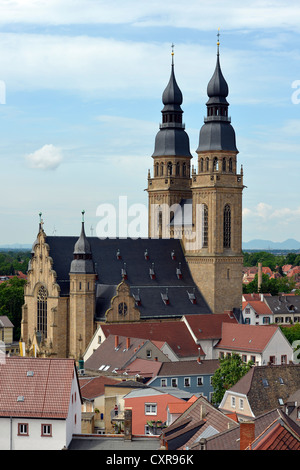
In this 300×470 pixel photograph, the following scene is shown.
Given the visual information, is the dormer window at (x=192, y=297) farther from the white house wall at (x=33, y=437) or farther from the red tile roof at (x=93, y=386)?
the white house wall at (x=33, y=437)

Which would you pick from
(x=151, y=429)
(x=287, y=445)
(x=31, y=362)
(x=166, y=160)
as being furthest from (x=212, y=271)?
(x=287, y=445)

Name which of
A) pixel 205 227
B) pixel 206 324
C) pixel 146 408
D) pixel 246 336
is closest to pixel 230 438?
pixel 146 408

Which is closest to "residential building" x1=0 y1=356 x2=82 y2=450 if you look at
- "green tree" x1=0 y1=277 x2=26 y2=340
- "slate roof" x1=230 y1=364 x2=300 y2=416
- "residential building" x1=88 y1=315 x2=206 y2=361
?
"slate roof" x1=230 y1=364 x2=300 y2=416

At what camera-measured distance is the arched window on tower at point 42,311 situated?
9362 cm

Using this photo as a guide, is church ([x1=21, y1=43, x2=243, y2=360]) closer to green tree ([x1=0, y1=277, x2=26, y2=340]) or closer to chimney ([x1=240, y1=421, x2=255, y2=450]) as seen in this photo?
green tree ([x1=0, y1=277, x2=26, y2=340])

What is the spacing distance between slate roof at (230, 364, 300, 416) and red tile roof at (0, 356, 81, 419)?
2483 cm

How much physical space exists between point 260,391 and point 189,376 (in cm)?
1087

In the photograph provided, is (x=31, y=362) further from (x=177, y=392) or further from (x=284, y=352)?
(x=284, y=352)

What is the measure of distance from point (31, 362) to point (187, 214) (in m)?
66.1

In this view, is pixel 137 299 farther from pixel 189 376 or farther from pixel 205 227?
pixel 189 376

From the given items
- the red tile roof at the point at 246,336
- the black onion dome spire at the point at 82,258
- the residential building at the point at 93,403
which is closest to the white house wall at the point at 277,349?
the red tile roof at the point at 246,336

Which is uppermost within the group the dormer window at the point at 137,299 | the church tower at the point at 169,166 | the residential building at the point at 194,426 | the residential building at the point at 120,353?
the church tower at the point at 169,166

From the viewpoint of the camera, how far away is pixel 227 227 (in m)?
Answer: 103

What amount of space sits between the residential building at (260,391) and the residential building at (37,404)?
921 inches
